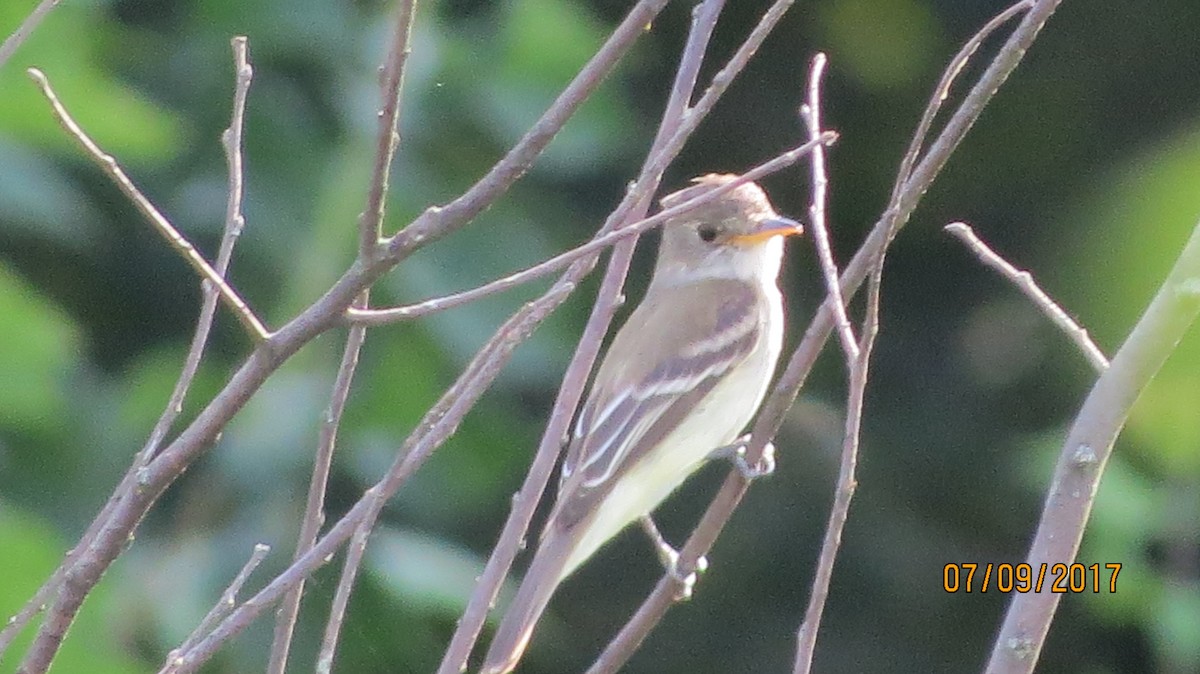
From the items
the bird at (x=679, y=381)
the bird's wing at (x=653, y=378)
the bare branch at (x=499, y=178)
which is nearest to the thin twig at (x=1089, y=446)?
the bare branch at (x=499, y=178)

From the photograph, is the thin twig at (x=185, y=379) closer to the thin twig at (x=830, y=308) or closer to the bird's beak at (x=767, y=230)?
the thin twig at (x=830, y=308)

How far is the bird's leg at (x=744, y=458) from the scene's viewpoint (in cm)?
280

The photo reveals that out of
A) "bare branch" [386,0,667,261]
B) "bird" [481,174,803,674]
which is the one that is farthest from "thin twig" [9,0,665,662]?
"bird" [481,174,803,674]

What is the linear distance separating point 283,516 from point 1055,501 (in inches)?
106

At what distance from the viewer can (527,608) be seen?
3.37 m

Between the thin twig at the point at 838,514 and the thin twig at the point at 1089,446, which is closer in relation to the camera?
the thin twig at the point at 1089,446

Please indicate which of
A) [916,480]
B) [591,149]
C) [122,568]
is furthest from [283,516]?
[916,480]

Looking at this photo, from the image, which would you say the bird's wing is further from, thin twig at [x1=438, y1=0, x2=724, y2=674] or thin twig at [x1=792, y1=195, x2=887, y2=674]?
thin twig at [x1=792, y1=195, x2=887, y2=674]

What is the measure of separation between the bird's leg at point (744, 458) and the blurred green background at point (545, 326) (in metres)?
0.81

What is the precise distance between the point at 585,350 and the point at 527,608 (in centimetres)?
75

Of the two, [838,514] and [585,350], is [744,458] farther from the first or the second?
[838,514]

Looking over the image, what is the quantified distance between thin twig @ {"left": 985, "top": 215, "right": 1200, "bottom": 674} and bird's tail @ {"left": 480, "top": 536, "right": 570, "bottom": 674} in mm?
1063
